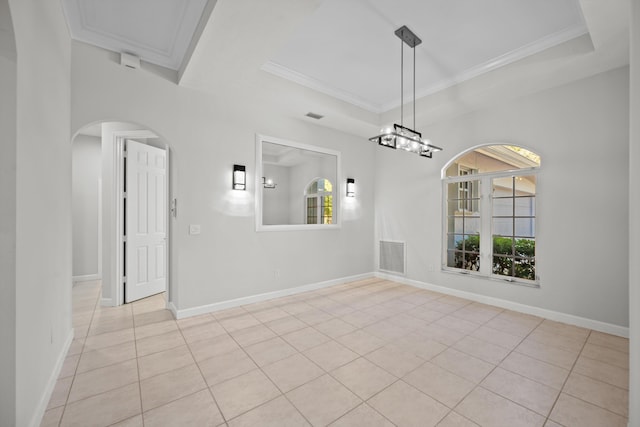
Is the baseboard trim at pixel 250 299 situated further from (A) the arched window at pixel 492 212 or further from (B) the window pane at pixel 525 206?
(B) the window pane at pixel 525 206

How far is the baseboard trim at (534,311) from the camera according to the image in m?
3.18

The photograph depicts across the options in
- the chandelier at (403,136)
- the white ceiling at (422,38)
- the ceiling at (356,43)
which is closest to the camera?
the ceiling at (356,43)

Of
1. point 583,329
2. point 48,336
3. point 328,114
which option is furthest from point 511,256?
point 48,336

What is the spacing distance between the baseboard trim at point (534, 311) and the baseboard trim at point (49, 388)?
4819 mm

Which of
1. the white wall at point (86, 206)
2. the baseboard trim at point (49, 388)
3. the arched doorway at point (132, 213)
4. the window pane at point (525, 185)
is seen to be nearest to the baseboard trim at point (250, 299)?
the arched doorway at point (132, 213)

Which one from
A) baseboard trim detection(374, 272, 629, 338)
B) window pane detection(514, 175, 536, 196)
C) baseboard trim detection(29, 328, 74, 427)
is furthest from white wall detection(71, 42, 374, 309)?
window pane detection(514, 175, 536, 196)

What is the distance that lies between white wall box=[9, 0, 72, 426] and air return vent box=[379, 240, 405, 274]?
4818 mm

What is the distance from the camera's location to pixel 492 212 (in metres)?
4.26

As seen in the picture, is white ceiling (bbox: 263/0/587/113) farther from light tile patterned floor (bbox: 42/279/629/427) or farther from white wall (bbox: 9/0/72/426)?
light tile patterned floor (bbox: 42/279/629/427)

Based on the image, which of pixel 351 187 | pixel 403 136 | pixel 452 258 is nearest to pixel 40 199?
pixel 403 136

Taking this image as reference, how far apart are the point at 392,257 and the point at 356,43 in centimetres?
381

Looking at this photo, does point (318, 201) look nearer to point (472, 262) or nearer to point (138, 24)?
point (472, 262)

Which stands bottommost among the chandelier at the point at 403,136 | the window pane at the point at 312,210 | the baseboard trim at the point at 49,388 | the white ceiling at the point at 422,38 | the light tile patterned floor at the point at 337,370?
the light tile patterned floor at the point at 337,370

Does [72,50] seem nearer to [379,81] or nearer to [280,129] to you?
[280,129]
